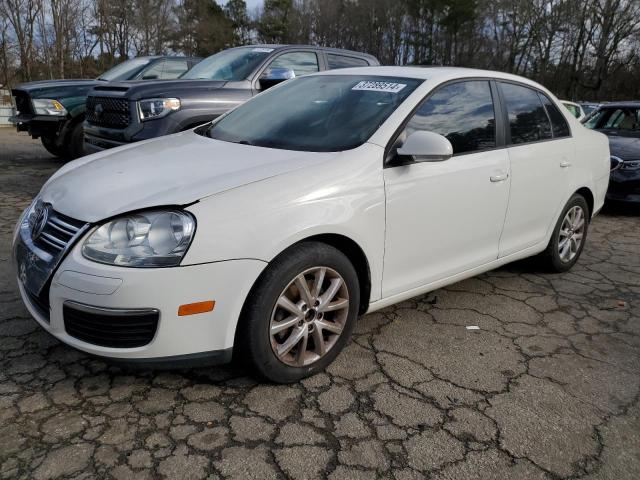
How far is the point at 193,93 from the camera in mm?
5531

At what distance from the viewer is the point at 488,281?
4.11 metres

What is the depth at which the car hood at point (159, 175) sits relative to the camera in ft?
7.34

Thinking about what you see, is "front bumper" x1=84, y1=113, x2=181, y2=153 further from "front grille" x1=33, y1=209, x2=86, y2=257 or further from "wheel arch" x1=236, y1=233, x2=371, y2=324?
"wheel arch" x1=236, y1=233, x2=371, y2=324

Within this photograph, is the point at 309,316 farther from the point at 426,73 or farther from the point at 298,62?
the point at 298,62

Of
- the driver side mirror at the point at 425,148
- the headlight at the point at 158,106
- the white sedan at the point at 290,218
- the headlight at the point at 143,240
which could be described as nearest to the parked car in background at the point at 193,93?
the headlight at the point at 158,106

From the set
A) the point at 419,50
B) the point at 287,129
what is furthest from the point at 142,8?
the point at 287,129

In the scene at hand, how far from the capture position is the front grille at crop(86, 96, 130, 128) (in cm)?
Result: 550

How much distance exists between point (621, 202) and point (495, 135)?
4323mm

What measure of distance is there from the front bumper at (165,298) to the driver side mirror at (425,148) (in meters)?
1.00

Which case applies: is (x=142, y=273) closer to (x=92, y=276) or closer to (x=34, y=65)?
(x=92, y=276)

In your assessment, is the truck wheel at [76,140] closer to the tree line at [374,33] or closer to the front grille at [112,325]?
the front grille at [112,325]

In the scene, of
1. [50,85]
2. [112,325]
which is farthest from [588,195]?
[50,85]

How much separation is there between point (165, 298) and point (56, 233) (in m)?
0.68

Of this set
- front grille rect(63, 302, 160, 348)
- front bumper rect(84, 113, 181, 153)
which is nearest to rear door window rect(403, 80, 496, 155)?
front grille rect(63, 302, 160, 348)
